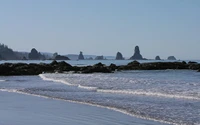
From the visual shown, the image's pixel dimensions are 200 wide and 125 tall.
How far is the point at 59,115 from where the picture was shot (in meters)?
15.1

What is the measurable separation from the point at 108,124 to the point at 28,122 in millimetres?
2712

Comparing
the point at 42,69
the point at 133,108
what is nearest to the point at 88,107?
the point at 133,108

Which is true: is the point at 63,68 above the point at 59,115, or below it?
above

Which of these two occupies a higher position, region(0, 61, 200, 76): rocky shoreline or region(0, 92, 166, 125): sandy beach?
region(0, 61, 200, 76): rocky shoreline

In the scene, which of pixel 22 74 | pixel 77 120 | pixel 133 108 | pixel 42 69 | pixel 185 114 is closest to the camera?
pixel 77 120

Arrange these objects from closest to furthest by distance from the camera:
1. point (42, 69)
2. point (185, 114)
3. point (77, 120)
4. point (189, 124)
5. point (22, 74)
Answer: point (189, 124)
point (77, 120)
point (185, 114)
point (22, 74)
point (42, 69)

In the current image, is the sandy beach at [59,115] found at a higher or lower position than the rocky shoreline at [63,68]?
lower

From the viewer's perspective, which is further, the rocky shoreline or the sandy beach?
the rocky shoreline

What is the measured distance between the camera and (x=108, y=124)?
1295 cm

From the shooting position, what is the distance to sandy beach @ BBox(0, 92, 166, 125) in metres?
13.4

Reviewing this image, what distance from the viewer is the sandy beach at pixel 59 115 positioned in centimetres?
1341

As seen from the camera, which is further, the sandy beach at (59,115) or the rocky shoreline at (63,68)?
the rocky shoreline at (63,68)

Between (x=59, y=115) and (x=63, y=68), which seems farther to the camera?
(x=63, y=68)

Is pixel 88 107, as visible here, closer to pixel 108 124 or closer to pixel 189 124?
pixel 108 124
